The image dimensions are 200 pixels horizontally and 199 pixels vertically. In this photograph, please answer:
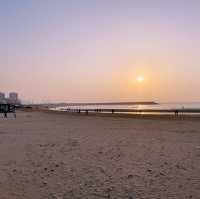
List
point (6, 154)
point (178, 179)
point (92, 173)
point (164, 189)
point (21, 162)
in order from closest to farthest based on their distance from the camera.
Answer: point (164, 189), point (178, 179), point (92, 173), point (21, 162), point (6, 154)

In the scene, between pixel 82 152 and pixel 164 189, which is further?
pixel 82 152

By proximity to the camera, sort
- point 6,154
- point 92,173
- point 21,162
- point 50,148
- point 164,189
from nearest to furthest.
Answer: point 164,189, point 92,173, point 21,162, point 6,154, point 50,148

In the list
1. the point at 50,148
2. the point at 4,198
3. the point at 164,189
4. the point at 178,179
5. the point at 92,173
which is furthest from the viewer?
the point at 50,148

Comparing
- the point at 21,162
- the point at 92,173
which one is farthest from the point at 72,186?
the point at 21,162

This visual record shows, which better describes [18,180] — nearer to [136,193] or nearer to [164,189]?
[136,193]

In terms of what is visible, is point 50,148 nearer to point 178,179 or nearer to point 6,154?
point 6,154

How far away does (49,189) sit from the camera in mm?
6879

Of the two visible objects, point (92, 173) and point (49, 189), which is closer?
point (49, 189)

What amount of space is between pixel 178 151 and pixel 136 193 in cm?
557

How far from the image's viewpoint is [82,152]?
11672mm

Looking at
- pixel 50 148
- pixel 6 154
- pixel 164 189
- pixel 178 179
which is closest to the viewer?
pixel 164 189

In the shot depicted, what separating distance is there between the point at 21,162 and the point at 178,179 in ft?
16.3

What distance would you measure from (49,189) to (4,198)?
1.02m

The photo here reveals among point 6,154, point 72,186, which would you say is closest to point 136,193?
point 72,186
